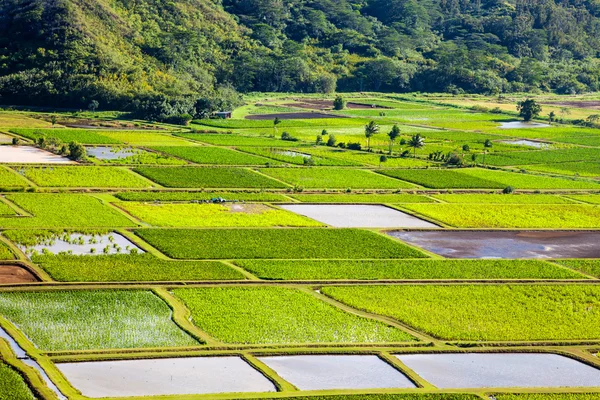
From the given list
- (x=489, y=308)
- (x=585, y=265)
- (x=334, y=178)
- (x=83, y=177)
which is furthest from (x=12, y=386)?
(x=334, y=178)

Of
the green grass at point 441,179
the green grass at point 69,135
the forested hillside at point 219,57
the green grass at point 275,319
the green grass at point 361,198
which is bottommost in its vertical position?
the green grass at point 275,319

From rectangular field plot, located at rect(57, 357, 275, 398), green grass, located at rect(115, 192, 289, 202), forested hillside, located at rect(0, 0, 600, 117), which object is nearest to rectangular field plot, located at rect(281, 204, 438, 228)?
green grass, located at rect(115, 192, 289, 202)

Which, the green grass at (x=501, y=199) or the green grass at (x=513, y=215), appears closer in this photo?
the green grass at (x=513, y=215)

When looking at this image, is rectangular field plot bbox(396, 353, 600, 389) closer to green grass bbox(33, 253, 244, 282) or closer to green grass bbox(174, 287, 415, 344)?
green grass bbox(174, 287, 415, 344)

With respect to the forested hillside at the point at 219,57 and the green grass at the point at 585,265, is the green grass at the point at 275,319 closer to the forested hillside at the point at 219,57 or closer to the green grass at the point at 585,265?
the green grass at the point at 585,265

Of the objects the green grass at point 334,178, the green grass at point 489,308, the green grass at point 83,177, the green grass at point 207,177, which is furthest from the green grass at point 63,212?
the green grass at point 334,178

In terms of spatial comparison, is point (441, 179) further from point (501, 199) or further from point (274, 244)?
point (274, 244)

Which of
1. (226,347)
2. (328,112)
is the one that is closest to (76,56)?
(328,112)

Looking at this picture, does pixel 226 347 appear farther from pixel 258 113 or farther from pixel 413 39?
pixel 413 39
